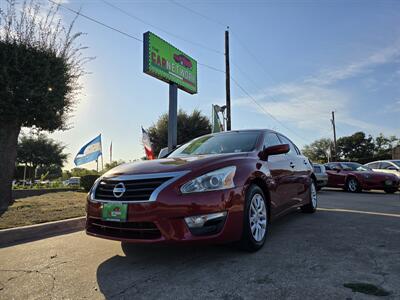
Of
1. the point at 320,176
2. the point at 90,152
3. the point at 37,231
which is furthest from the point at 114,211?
the point at 90,152

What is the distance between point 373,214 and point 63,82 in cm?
776

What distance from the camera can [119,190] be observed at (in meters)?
3.04

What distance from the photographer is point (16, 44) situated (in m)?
7.27

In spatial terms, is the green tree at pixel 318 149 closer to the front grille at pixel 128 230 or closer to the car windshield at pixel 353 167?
the car windshield at pixel 353 167

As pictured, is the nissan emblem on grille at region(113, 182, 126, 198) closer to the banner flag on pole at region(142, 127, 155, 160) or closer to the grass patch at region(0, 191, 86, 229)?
the grass patch at region(0, 191, 86, 229)

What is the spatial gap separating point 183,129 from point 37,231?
22.6 meters

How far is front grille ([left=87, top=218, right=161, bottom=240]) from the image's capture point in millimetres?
2820

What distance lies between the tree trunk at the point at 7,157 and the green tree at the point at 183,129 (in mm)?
19416

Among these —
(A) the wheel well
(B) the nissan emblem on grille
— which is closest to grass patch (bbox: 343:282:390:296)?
(A) the wheel well

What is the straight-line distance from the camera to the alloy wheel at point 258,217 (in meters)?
3.34

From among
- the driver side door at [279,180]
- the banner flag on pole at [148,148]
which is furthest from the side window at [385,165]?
the driver side door at [279,180]

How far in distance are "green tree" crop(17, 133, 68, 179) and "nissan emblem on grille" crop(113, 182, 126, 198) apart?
4572 centimetres

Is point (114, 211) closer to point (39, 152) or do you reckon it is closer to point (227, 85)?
point (227, 85)

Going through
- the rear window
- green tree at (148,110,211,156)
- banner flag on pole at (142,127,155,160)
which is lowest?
the rear window
